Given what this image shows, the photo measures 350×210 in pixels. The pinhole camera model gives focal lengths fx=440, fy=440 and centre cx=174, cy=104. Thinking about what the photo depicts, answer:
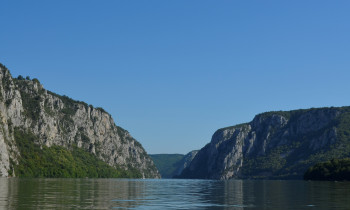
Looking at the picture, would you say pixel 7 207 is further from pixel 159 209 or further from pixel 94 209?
pixel 159 209

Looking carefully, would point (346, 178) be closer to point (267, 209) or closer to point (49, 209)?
point (267, 209)

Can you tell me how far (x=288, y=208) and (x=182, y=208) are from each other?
11.2 m

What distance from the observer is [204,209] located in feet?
148

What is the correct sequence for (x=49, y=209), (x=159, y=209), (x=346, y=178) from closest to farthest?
(x=49, y=209)
(x=159, y=209)
(x=346, y=178)

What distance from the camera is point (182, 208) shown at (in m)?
46.1

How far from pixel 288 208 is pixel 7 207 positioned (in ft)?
93.0

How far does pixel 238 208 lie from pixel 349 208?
37.5 ft

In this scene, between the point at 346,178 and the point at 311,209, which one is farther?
the point at 346,178

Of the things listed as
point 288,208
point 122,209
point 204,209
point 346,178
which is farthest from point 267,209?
point 346,178

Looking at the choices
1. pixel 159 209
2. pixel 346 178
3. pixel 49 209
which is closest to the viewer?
pixel 49 209

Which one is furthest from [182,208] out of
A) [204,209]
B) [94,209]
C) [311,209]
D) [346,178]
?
[346,178]

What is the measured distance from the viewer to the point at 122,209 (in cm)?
4394

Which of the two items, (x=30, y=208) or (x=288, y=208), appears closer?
(x=30, y=208)

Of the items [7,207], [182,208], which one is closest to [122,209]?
[182,208]
